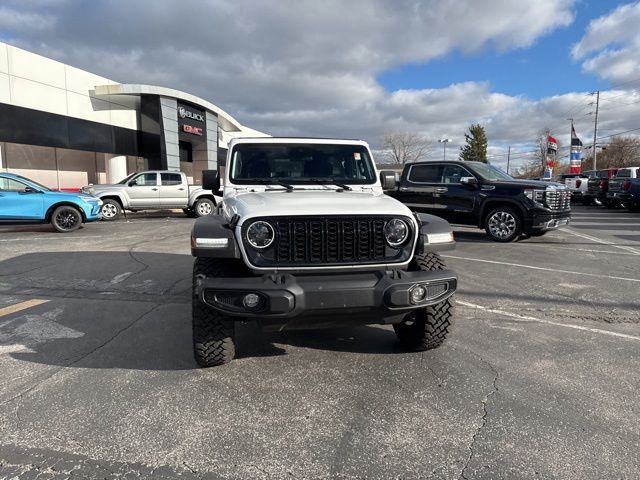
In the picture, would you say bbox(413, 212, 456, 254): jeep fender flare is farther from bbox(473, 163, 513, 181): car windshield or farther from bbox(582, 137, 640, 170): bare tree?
bbox(582, 137, 640, 170): bare tree

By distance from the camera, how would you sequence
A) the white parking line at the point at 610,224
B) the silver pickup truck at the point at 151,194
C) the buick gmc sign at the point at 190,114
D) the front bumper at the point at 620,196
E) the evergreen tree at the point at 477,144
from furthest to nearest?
the evergreen tree at the point at 477,144, the buick gmc sign at the point at 190,114, the front bumper at the point at 620,196, the silver pickup truck at the point at 151,194, the white parking line at the point at 610,224

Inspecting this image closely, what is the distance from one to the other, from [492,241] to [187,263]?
6.73 m

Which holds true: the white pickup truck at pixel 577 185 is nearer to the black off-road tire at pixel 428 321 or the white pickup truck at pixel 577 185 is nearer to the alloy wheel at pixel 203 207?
the alloy wheel at pixel 203 207

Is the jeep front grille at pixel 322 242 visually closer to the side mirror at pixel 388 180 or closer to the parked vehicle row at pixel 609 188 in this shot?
the side mirror at pixel 388 180

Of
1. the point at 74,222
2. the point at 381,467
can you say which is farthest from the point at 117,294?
the point at 74,222

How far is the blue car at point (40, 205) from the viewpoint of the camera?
11484 millimetres

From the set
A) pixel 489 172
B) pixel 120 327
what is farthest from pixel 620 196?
pixel 120 327

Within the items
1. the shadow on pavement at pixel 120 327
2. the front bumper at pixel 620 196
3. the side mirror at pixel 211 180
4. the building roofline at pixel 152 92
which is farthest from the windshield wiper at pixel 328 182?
the building roofline at pixel 152 92

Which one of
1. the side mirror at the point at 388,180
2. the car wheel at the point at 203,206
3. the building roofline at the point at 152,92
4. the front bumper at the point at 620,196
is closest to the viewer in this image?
the side mirror at the point at 388,180

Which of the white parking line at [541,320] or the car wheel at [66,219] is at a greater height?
the car wheel at [66,219]

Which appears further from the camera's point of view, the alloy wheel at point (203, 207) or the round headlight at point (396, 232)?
the alloy wheel at point (203, 207)

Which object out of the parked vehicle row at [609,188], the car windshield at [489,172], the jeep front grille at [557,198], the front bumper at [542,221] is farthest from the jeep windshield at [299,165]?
the parked vehicle row at [609,188]

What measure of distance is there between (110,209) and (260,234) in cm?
1391

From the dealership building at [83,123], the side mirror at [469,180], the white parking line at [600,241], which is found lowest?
the white parking line at [600,241]
